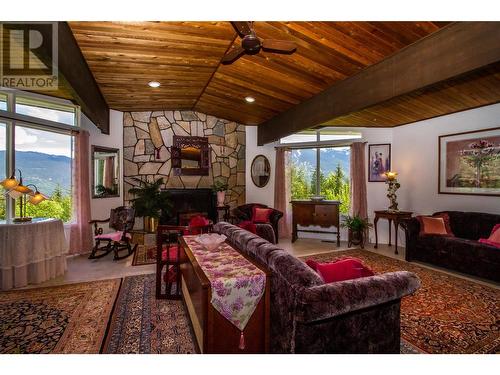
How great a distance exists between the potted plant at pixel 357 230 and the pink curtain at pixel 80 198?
17.5 ft

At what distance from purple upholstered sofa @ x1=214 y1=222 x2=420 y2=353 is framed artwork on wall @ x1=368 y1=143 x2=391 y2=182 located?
4.77 m

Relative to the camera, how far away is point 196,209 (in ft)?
20.9

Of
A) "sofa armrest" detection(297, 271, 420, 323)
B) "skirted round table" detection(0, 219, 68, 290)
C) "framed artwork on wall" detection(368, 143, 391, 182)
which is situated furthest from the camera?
"framed artwork on wall" detection(368, 143, 391, 182)

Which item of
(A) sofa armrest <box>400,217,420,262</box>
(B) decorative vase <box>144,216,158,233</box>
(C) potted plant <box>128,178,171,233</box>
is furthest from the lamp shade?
(A) sofa armrest <box>400,217,420,262</box>

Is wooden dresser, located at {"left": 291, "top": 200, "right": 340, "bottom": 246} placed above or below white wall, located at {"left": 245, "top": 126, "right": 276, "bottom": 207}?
below

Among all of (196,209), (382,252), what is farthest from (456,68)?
(196,209)

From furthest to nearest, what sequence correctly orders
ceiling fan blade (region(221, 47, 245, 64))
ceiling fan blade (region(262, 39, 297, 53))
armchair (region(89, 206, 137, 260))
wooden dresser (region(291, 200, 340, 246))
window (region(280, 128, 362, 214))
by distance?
window (region(280, 128, 362, 214)) < wooden dresser (region(291, 200, 340, 246)) < armchair (region(89, 206, 137, 260)) < ceiling fan blade (region(221, 47, 245, 64)) < ceiling fan blade (region(262, 39, 297, 53))

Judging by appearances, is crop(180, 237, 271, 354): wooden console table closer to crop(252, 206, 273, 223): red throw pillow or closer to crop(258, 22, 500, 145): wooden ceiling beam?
crop(258, 22, 500, 145): wooden ceiling beam

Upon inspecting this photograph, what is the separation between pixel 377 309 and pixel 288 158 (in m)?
5.35

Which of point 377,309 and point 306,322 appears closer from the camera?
point 306,322

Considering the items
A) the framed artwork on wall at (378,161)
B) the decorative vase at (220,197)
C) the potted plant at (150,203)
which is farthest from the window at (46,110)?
the framed artwork on wall at (378,161)

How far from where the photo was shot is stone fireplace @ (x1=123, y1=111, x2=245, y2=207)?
235 inches

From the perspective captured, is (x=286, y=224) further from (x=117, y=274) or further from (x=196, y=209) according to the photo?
(x=117, y=274)
